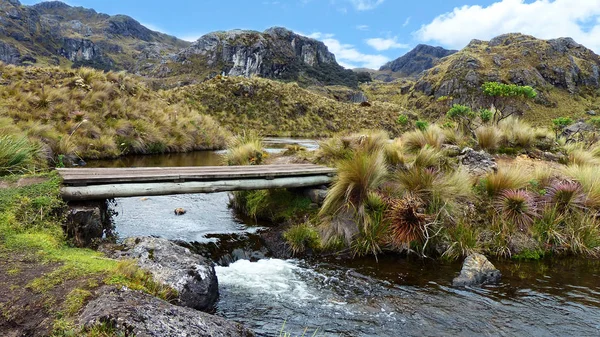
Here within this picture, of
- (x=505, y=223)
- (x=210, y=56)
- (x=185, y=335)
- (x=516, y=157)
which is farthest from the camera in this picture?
(x=210, y=56)

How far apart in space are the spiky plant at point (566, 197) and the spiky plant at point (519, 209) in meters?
0.51

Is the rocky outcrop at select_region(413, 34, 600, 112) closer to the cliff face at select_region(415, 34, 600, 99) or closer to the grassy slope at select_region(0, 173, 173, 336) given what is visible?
the cliff face at select_region(415, 34, 600, 99)

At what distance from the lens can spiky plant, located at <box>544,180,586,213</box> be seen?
7.31 m

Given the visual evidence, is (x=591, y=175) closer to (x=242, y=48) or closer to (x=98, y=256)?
(x=98, y=256)

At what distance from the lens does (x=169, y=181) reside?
6.61 m

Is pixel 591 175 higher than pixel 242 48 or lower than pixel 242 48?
lower

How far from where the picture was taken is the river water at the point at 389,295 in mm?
4227

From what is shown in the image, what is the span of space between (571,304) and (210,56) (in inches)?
4557

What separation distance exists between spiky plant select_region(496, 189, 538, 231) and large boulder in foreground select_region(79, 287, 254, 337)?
19.1ft

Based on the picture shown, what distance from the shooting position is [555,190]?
7516mm

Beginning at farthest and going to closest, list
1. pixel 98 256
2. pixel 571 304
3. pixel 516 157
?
pixel 516 157 < pixel 571 304 < pixel 98 256

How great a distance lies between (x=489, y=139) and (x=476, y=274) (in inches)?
282

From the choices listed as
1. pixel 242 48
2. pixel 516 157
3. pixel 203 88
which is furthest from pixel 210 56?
pixel 516 157

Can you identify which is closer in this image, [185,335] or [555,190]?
[185,335]
